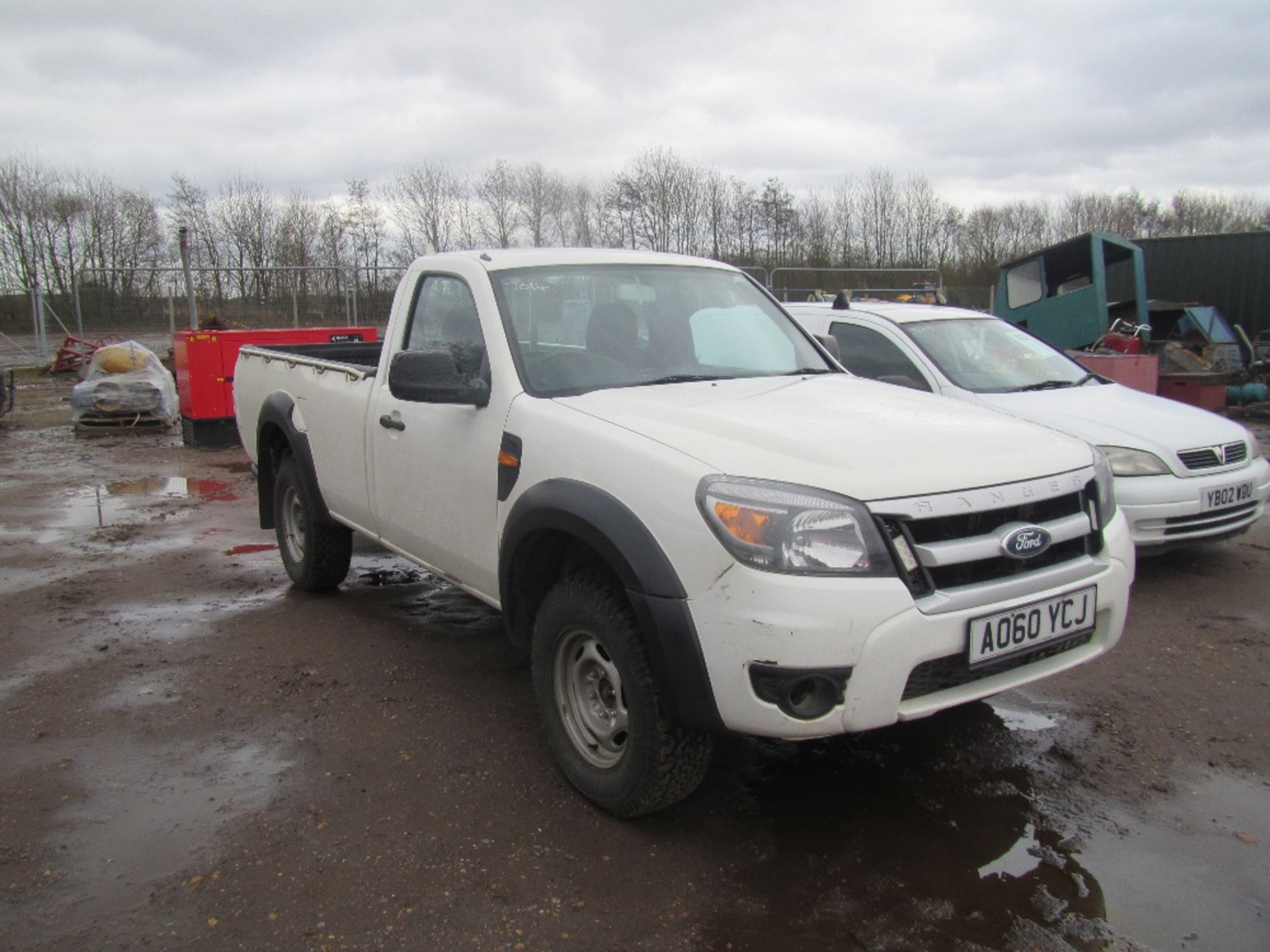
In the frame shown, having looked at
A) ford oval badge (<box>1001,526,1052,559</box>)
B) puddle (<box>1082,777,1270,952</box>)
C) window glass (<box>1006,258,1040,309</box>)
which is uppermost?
window glass (<box>1006,258,1040,309</box>)

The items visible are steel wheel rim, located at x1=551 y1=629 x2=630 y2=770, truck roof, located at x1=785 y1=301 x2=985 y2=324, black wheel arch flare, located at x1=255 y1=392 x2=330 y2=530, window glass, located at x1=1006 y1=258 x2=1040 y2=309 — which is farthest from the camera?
window glass, located at x1=1006 y1=258 x2=1040 y2=309

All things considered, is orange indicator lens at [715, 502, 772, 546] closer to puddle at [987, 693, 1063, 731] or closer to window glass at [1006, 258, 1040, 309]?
puddle at [987, 693, 1063, 731]

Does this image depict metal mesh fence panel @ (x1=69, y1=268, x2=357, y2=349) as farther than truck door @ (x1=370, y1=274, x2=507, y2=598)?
Yes

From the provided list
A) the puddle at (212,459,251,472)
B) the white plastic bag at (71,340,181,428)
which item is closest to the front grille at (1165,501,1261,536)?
the puddle at (212,459,251,472)

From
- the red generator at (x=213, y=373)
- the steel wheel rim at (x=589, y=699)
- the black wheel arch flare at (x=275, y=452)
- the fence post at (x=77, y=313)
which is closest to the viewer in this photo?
the steel wheel rim at (x=589, y=699)

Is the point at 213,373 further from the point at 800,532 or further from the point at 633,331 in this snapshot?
the point at 800,532

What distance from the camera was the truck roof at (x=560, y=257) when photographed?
4.04 m

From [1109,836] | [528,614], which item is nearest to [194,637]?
[528,614]

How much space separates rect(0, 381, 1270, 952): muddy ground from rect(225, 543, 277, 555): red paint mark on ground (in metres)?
1.47

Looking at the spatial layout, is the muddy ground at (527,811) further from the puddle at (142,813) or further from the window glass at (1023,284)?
the window glass at (1023,284)

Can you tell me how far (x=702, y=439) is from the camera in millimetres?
2912

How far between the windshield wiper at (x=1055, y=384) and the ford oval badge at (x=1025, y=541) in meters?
3.82

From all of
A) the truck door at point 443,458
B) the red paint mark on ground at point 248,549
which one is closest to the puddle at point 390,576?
the red paint mark on ground at point 248,549

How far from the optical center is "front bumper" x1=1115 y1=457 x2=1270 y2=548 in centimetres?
550
